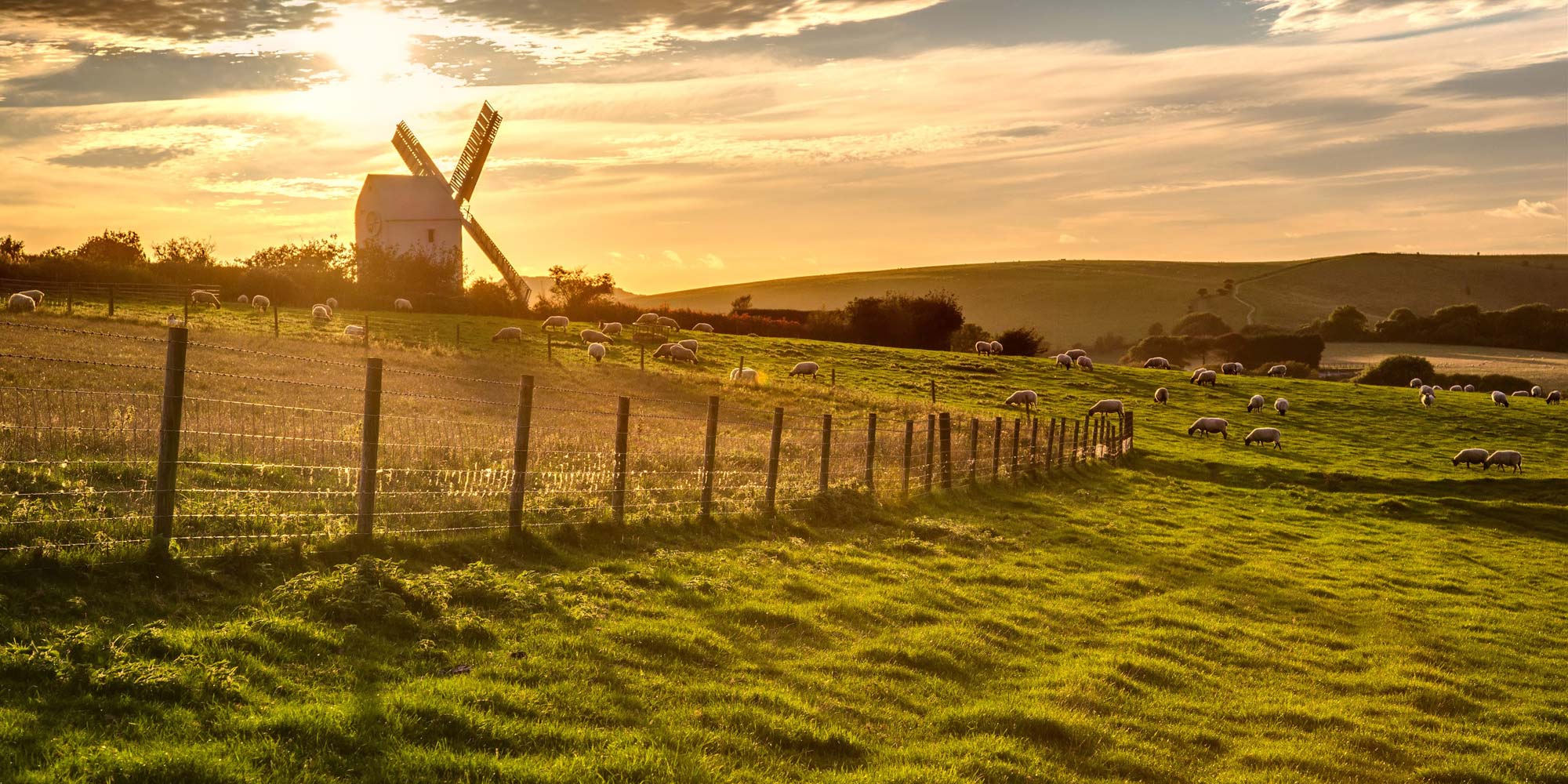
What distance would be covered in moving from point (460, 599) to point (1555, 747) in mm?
10321

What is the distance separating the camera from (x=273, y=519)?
38.3ft

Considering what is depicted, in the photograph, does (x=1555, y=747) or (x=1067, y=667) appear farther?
(x=1067, y=667)

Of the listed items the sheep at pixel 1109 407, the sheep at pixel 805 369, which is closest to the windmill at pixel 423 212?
the sheep at pixel 805 369

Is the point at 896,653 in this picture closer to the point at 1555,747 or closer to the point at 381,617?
the point at 381,617

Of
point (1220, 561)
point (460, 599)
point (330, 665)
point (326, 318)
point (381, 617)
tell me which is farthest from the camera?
point (326, 318)

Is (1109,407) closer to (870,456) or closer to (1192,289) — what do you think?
(870,456)

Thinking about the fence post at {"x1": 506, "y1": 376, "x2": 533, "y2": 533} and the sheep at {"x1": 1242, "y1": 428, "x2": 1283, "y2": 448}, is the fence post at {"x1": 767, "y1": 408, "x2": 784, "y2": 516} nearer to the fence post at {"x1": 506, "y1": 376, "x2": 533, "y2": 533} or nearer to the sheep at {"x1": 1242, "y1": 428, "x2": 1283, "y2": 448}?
the fence post at {"x1": 506, "y1": 376, "x2": 533, "y2": 533}

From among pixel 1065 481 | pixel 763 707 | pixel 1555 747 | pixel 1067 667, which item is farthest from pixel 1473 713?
pixel 1065 481

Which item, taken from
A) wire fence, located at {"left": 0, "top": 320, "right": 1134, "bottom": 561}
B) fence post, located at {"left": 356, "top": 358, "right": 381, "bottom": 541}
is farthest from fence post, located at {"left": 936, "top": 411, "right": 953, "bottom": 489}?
fence post, located at {"left": 356, "top": 358, "right": 381, "bottom": 541}

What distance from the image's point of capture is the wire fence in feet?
34.4

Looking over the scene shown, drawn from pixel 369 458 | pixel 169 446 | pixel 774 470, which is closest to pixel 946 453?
pixel 774 470

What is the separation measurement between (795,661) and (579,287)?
78521mm

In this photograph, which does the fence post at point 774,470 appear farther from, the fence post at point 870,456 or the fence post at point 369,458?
the fence post at point 369,458

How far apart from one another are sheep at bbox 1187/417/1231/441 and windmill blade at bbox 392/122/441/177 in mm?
Result: 60527
